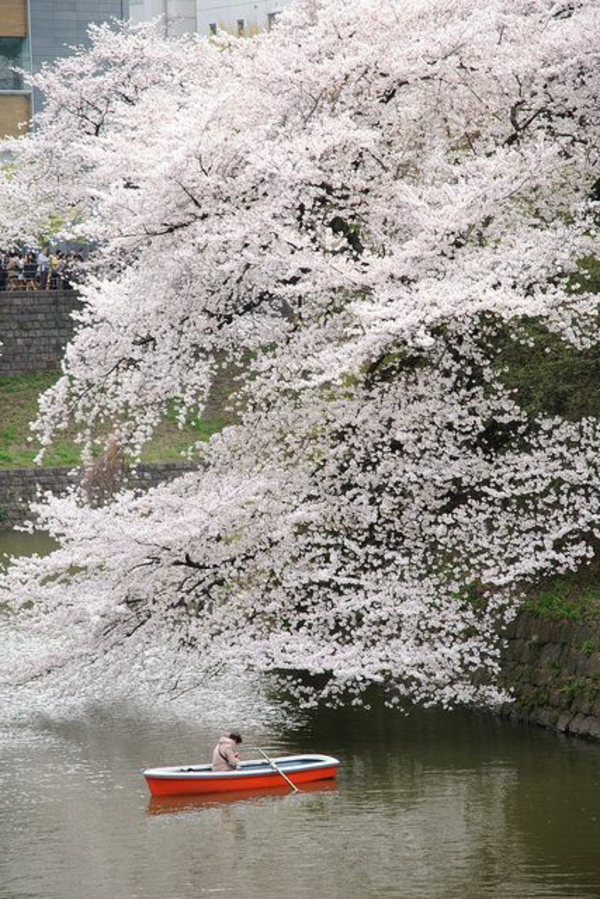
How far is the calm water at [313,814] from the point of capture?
12922mm

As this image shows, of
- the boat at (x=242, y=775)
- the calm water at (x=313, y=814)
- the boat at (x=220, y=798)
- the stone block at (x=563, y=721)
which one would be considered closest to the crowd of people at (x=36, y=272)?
the calm water at (x=313, y=814)

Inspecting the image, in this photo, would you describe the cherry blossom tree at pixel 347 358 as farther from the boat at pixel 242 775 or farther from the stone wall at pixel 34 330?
the stone wall at pixel 34 330

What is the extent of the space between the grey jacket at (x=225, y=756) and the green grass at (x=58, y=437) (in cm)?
2139

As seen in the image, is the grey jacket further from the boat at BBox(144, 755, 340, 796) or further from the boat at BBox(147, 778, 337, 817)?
the boat at BBox(147, 778, 337, 817)

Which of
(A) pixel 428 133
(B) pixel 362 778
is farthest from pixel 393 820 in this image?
(A) pixel 428 133

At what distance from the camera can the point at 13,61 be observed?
4934cm

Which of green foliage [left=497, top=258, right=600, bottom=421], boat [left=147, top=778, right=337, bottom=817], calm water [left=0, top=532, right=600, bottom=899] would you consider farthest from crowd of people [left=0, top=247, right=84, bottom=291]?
boat [left=147, top=778, right=337, bottom=817]

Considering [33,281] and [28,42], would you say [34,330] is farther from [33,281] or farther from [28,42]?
[28,42]

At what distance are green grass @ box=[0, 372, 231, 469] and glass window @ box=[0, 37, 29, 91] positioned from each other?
12.6m

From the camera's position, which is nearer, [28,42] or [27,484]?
[27,484]

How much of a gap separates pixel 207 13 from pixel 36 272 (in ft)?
91.7

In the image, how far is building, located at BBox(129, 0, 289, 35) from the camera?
64312mm

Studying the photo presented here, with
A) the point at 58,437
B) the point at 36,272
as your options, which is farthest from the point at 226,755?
the point at 36,272

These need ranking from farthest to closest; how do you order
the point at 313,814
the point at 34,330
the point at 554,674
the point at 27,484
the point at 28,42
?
the point at 28,42 < the point at 34,330 < the point at 27,484 < the point at 554,674 < the point at 313,814
